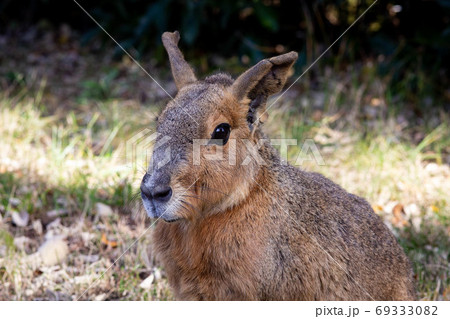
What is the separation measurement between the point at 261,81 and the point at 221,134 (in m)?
0.37

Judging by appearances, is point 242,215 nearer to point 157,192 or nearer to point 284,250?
point 284,250

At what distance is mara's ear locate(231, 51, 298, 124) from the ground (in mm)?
612

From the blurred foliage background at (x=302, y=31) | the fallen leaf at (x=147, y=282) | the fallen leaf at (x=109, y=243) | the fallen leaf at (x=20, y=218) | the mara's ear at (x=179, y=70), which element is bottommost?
the fallen leaf at (x=147, y=282)

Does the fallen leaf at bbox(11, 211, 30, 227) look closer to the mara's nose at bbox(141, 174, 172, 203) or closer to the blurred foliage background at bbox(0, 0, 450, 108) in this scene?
the mara's nose at bbox(141, 174, 172, 203)

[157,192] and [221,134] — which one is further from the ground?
[221,134]

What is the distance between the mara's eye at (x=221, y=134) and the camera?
314 cm

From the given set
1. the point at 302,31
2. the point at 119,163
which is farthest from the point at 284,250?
the point at 302,31

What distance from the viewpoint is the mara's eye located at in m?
3.14

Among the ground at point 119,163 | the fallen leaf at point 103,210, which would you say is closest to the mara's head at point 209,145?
the ground at point 119,163

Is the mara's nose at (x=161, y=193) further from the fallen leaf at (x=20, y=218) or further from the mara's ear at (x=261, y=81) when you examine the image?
the fallen leaf at (x=20, y=218)

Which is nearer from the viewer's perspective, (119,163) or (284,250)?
(284,250)

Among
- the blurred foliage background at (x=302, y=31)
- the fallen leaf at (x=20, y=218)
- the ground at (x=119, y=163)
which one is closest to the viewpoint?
the ground at (x=119, y=163)

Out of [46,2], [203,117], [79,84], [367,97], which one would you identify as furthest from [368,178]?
[46,2]

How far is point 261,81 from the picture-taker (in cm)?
327
